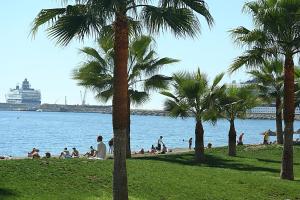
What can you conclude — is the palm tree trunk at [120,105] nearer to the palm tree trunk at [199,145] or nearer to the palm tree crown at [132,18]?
the palm tree crown at [132,18]

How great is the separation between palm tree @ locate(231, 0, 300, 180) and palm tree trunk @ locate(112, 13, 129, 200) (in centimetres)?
745

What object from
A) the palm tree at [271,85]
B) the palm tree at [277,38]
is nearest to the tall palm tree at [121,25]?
the palm tree at [277,38]

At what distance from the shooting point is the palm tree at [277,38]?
17.6 meters

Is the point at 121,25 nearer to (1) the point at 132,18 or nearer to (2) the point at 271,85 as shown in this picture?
(1) the point at 132,18

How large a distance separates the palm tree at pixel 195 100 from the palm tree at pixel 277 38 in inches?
273

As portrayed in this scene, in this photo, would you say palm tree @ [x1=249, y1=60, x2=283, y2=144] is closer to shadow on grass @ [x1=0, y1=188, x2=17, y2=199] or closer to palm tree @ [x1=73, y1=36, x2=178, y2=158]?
palm tree @ [x1=73, y1=36, x2=178, y2=158]

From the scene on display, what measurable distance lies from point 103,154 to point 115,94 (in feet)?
33.6

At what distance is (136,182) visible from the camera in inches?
629

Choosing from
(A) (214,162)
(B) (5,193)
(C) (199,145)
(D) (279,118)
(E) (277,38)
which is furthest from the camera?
(D) (279,118)

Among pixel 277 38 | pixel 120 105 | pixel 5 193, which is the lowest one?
pixel 5 193

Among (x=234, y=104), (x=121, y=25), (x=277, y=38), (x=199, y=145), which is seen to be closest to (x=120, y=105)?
(x=121, y=25)

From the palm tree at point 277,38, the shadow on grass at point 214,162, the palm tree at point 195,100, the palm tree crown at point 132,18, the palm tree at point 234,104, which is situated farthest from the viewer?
the palm tree at point 234,104

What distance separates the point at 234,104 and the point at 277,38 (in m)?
11.2

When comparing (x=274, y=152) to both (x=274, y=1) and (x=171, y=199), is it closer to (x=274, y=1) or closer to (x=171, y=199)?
(x=274, y=1)
